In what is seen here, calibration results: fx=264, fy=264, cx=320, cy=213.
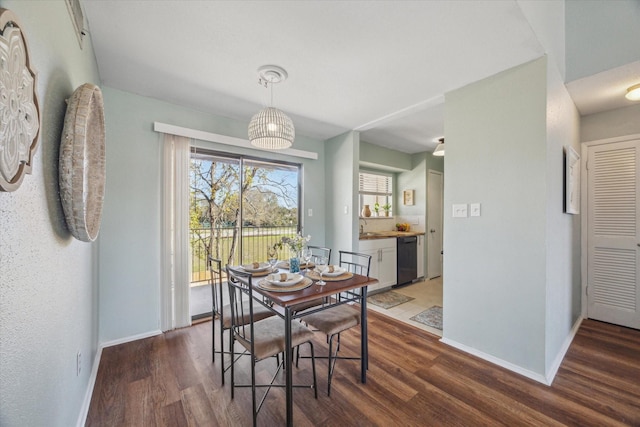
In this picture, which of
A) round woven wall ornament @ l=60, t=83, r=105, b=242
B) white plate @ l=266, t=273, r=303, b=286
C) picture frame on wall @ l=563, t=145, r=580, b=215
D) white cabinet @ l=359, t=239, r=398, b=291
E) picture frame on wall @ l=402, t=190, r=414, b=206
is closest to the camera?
round woven wall ornament @ l=60, t=83, r=105, b=242

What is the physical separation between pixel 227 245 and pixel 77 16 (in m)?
2.40

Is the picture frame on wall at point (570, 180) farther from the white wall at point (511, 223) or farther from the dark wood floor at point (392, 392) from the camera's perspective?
the dark wood floor at point (392, 392)

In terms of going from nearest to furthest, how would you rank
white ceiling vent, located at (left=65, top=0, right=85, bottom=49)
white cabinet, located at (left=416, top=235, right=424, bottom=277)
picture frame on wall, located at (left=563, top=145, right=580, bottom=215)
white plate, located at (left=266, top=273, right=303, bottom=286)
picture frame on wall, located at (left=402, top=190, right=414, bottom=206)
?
white ceiling vent, located at (left=65, top=0, right=85, bottom=49)
white plate, located at (left=266, top=273, right=303, bottom=286)
picture frame on wall, located at (left=563, top=145, right=580, bottom=215)
white cabinet, located at (left=416, top=235, right=424, bottom=277)
picture frame on wall, located at (left=402, top=190, right=414, bottom=206)

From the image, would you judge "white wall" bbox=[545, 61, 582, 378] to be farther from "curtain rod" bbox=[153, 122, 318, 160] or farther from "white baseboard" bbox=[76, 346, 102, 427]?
"white baseboard" bbox=[76, 346, 102, 427]

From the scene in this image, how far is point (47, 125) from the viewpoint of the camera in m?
1.06

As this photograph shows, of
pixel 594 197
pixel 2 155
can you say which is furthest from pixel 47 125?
pixel 594 197

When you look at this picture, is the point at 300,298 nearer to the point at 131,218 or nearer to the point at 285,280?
the point at 285,280

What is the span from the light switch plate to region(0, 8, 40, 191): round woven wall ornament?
8.97 feet

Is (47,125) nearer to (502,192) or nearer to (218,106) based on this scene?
(218,106)

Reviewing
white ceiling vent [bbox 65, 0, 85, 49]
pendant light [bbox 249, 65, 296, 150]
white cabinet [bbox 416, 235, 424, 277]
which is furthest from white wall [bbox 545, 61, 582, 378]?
white ceiling vent [bbox 65, 0, 85, 49]

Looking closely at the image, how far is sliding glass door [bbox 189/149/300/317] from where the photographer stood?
3.11 m

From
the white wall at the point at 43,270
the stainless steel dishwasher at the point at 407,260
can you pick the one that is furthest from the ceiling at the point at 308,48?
the stainless steel dishwasher at the point at 407,260

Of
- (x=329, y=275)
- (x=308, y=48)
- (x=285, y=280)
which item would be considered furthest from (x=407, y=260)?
(x=308, y=48)

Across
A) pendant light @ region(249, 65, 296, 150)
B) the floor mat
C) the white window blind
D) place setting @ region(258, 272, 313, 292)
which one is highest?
pendant light @ region(249, 65, 296, 150)
